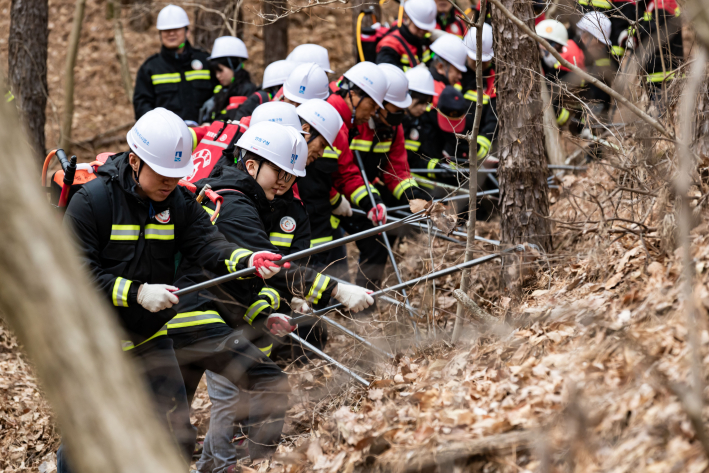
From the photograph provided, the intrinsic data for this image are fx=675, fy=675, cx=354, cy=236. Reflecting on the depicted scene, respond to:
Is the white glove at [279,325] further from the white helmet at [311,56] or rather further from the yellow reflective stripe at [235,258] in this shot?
the white helmet at [311,56]

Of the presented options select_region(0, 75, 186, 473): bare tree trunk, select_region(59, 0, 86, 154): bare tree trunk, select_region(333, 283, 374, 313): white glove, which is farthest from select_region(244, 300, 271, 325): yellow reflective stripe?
select_region(59, 0, 86, 154): bare tree trunk

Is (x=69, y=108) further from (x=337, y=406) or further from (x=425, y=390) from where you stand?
(x=425, y=390)

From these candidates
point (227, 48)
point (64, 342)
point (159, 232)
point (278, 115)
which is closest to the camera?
point (64, 342)

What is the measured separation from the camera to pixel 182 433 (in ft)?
14.1

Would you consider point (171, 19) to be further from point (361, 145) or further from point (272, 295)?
point (272, 295)

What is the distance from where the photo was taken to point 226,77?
330 inches

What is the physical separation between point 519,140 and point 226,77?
14.9ft

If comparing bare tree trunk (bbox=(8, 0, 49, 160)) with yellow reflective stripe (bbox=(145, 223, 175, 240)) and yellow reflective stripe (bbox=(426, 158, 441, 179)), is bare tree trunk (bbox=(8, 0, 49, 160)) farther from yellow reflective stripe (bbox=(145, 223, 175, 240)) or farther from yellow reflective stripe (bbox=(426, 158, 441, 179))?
yellow reflective stripe (bbox=(145, 223, 175, 240))

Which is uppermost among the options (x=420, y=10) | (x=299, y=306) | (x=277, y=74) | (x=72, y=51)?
(x=420, y=10)

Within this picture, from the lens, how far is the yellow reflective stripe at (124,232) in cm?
383

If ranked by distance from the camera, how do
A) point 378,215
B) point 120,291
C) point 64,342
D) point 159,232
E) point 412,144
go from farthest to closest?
1. point 412,144
2. point 378,215
3. point 159,232
4. point 120,291
5. point 64,342

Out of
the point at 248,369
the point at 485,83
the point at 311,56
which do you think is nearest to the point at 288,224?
the point at 248,369

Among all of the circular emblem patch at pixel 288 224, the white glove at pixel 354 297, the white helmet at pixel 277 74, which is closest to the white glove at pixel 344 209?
the circular emblem patch at pixel 288 224

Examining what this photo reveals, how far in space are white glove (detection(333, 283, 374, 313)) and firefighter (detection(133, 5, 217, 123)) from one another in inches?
182
